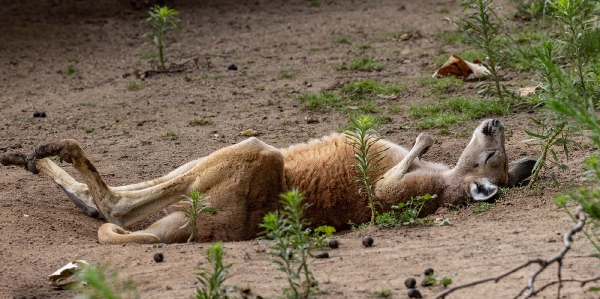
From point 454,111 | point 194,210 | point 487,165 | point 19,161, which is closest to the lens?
point 194,210

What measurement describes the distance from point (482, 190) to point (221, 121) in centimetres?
340

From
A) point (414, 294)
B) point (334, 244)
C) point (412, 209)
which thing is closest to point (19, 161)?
point (334, 244)

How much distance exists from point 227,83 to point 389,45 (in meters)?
2.48

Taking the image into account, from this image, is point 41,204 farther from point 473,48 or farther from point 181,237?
point 473,48

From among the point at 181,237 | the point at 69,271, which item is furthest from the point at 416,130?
the point at 69,271

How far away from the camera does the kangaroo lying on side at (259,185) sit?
5.76 m

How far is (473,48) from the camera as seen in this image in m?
10.5

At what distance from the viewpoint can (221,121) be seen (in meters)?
8.72

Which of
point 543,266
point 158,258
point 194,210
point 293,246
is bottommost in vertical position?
point 158,258

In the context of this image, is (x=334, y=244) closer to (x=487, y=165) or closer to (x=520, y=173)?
(x=487, y=165)

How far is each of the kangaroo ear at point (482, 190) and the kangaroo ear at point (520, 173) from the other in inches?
10.3

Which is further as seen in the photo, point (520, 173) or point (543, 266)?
point (520, 173)

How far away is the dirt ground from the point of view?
183 inches

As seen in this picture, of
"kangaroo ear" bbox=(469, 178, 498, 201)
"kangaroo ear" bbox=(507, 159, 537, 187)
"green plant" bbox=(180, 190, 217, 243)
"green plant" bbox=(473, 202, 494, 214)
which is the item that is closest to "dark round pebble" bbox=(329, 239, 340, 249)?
"green plant" bbox=(180, 190, 217, 243)
